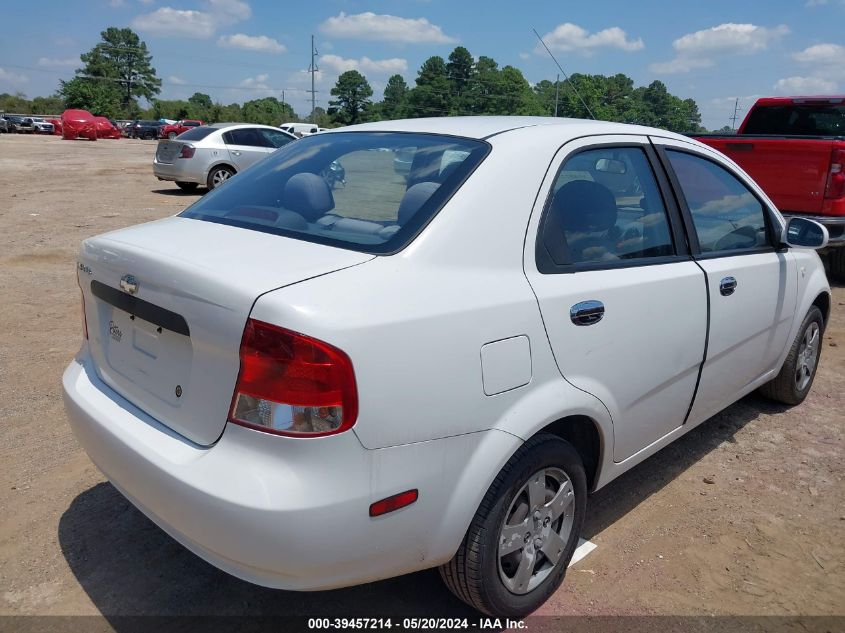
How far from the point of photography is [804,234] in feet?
12.7

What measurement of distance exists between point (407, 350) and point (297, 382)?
0.33 m

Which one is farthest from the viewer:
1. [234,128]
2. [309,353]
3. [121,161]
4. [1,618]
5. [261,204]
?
[121,161]

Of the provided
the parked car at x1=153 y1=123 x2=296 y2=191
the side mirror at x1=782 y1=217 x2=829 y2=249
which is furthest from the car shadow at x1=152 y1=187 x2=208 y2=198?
the side mirror at x1=782 y1=217 x2=829 y2=249

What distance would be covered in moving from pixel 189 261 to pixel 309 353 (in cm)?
60

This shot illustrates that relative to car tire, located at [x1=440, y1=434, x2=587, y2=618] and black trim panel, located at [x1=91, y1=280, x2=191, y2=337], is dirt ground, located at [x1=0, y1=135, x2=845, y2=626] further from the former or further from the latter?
black trim panel, located at [x1=91, y1=280, x2=191, y2=337]

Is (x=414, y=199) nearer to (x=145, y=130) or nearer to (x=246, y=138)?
(x=246, y=138)

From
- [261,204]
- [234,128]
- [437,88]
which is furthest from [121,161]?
[437,88]

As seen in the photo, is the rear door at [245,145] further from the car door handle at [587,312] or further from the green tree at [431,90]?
the green tree at [431,90]

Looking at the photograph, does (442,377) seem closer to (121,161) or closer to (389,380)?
(389,380)

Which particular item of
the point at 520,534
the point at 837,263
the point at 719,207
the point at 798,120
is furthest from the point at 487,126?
the point at 798,120

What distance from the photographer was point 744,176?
3.87 metres

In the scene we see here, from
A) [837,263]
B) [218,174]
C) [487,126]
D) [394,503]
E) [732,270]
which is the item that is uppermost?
[487,126]

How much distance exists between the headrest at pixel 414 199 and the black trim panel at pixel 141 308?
2.56 ft

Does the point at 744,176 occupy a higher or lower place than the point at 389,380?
higher
